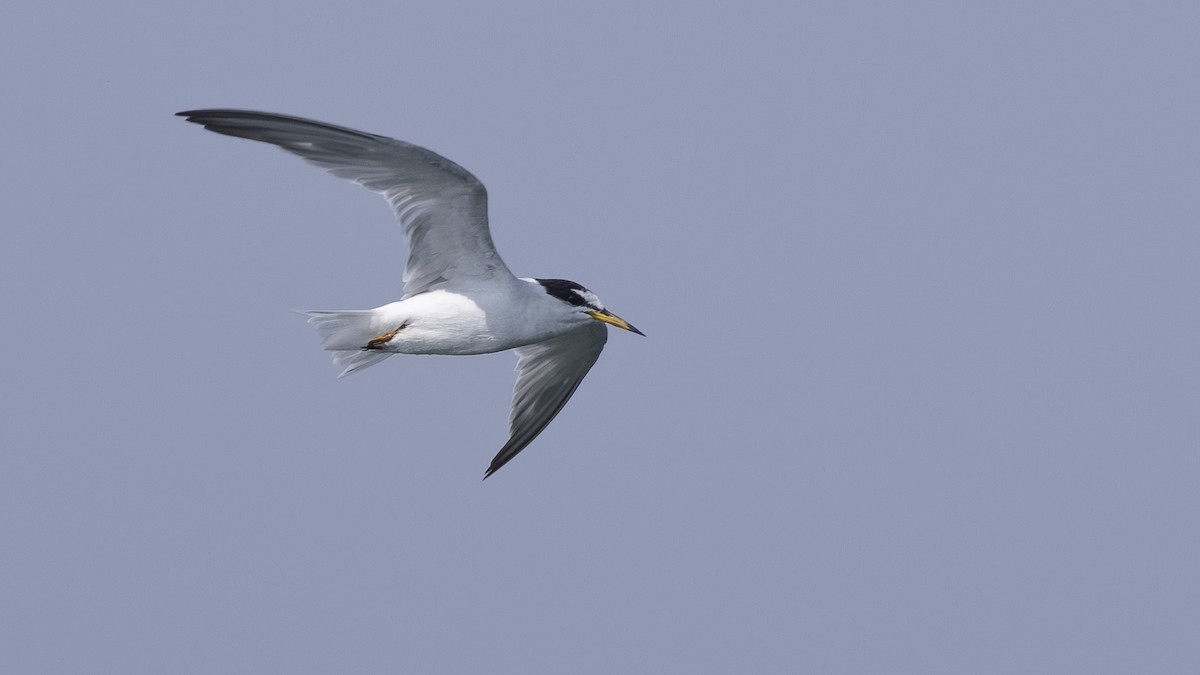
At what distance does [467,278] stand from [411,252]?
47 cm

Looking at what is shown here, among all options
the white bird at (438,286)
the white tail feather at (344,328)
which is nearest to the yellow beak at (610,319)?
the white bird at (438,286)

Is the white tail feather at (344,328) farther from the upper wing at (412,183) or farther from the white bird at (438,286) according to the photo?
the upper wing at (412,183)

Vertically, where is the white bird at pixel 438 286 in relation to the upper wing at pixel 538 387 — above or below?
above

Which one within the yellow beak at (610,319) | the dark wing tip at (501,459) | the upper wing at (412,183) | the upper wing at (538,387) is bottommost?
the dark wing tip at (501,459)

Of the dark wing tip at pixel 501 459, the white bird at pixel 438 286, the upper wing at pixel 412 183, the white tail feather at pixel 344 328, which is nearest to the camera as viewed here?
the upper wing at pixel 412 183

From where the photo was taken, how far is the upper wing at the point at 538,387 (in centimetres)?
1432

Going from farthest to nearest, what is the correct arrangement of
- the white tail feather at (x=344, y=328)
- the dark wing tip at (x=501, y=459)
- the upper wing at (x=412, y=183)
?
the dark wing tip at (x=501, y=459) < the white tail feather at (x=344, y=328) < the upper wing at (x=412, y=183)

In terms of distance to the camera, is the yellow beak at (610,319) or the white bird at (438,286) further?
the yellow beak at (610,319)

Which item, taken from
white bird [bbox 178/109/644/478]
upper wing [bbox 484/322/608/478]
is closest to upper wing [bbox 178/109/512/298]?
white bird [bbox 178/109/644/478]

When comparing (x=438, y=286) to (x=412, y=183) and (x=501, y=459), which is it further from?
(x=501, y=459)

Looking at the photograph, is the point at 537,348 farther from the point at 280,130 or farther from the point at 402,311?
the point at 280,130

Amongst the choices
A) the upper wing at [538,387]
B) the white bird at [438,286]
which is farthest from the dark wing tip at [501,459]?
the white bird at [438,286]

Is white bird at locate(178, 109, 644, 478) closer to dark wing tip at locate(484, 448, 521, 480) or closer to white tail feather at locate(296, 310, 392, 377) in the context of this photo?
white tail feather at locate(296, 310, 392, 377)

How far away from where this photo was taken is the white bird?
11250mm
